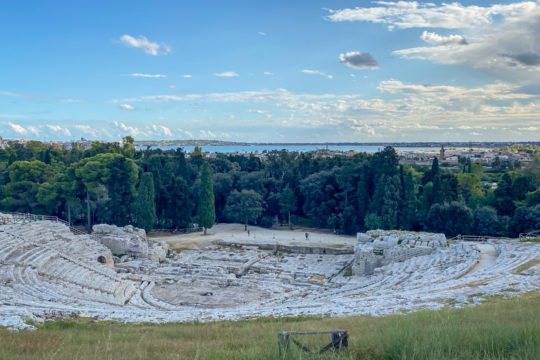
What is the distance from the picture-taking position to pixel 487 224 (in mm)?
33312

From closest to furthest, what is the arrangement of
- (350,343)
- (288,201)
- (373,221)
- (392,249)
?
(350,343), (392,249), (373,221), (288,201)

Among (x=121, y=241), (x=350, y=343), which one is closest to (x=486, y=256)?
(x=350, y=343)

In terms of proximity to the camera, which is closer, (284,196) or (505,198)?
(505,198)

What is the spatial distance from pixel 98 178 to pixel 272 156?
70.6ft

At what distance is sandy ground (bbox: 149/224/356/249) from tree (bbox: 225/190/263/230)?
56.4 inches

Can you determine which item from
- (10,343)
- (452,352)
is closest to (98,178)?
(10,343)

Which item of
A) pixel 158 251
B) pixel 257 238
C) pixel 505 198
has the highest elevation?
pixel 505 198

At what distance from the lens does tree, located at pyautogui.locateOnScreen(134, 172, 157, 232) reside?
38.3 meters

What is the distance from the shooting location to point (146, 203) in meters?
38.3

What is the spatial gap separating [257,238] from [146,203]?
10.9m

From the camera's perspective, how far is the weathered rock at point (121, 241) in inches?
1225

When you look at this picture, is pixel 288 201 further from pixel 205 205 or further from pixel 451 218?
pixel 451 218

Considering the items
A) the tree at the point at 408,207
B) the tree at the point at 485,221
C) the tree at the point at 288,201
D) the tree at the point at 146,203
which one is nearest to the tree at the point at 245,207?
the tree at the point at 288,201

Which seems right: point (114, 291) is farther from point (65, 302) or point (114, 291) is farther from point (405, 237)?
point (405, 237)
